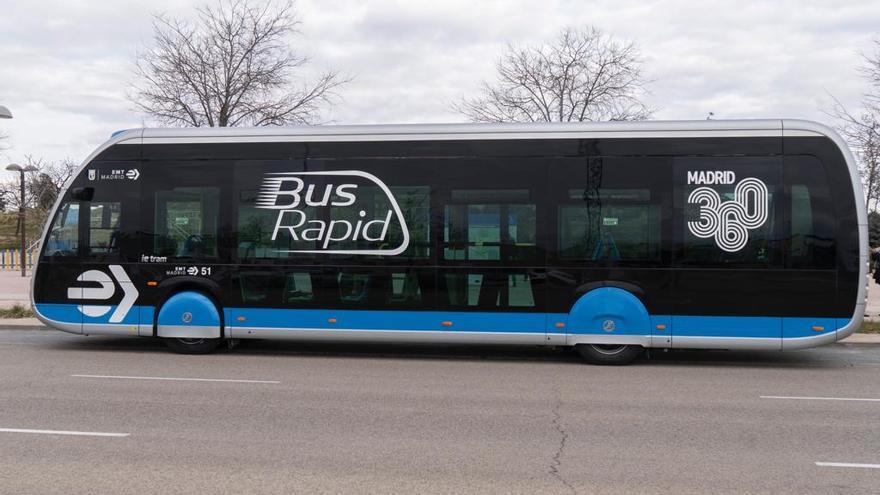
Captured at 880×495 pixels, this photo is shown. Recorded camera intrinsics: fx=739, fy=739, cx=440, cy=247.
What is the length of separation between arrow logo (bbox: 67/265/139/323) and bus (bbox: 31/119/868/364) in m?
0.03

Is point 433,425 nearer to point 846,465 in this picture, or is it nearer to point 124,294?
point 846,465

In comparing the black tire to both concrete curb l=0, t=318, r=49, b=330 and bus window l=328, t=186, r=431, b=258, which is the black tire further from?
concrete curb l=0, t=318, r=49, b=330

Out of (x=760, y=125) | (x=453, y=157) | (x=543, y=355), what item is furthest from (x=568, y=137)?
(x=543, y=355)

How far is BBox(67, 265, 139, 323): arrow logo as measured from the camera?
11.3 meters

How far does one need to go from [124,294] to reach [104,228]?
1.08 meters

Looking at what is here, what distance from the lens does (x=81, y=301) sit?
37.5 ft

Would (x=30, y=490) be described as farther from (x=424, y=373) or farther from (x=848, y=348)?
(x=848, y=348)

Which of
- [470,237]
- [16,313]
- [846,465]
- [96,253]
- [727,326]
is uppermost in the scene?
[470,237]

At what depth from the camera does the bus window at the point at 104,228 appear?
11430 mm

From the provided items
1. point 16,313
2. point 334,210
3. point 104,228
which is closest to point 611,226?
point 334,210

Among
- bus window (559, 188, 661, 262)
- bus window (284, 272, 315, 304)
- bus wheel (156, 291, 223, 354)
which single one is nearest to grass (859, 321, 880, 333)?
bus window (559, 188, 661, 262)

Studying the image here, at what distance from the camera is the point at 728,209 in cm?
1015

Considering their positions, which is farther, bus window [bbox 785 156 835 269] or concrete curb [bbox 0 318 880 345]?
concrete curb [bbox 0 318 880 345]

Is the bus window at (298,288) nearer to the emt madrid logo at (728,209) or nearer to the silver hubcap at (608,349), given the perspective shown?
the silver hubcap at (608,349)
